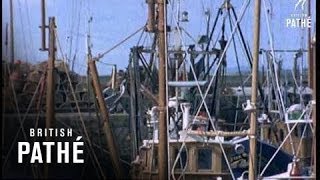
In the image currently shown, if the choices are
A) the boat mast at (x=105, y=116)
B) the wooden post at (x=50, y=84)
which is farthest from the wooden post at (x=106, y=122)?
the wooden post at (x=50, y=84)

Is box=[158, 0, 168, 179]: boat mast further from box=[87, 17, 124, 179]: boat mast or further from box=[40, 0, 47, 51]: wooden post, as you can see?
box=[40, 0, 47, 51]: wooden post

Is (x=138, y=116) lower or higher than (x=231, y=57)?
lower

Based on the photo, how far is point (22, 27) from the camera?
15.5 ft

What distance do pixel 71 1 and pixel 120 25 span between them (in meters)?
0.32

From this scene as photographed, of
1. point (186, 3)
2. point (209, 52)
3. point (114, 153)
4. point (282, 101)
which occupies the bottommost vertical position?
point (114, 153)

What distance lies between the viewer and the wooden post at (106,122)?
477cm

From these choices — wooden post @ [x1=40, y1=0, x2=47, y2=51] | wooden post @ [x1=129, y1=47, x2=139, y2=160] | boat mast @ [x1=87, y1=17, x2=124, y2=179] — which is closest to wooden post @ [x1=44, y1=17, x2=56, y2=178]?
wooden post @ [x1=40, y1=0, x2=47, y2=51]

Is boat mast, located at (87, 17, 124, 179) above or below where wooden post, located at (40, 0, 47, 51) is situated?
below

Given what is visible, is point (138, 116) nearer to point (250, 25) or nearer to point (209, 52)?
point (209, 52)

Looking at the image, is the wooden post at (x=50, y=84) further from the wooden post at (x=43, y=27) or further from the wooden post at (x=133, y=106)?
the wooden post at (x=133, y=106)

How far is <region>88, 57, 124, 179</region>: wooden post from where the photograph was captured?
4.77 m

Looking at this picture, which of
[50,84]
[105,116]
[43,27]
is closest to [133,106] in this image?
[105,116]

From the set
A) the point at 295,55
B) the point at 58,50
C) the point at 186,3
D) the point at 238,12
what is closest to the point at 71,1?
the point at 58,50

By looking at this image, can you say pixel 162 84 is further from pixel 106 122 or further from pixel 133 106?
pixel 106 122
